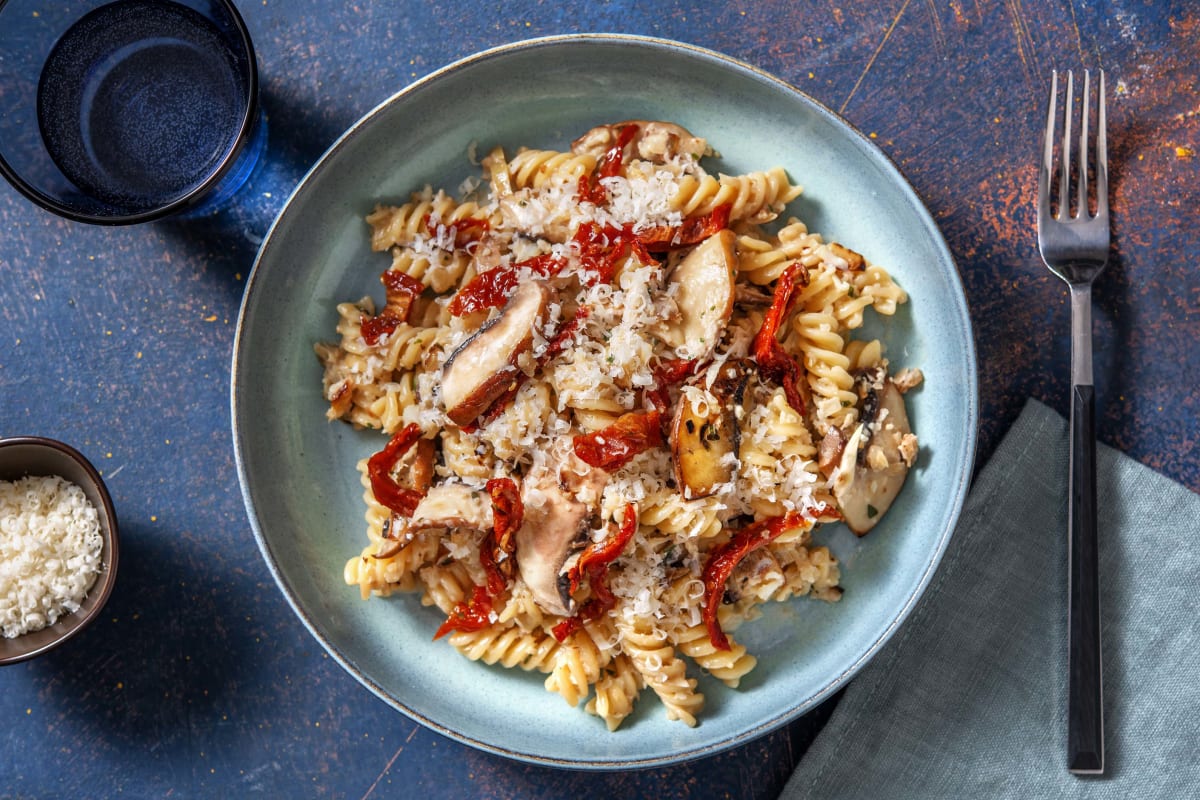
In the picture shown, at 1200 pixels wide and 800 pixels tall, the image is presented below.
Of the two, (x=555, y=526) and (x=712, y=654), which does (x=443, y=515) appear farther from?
(x=712, y=654)

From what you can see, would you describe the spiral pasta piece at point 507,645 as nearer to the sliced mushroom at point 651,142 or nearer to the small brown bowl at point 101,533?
the small brown bowl at point 101,533

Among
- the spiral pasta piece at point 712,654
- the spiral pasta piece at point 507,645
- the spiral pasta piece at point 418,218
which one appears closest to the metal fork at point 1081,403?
the spiral pasta piece at point 712,654

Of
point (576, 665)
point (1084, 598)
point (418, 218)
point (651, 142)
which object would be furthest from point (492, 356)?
point (1084, 598)

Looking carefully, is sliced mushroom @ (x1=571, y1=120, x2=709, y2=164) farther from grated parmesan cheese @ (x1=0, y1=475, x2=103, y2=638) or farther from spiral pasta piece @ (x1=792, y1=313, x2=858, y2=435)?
grated parmesan cheese @ (x1=0, y1=475, x2=103, y2=638)

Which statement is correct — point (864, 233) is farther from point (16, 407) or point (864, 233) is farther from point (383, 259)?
point (16, 407)

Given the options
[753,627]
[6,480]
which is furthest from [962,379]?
[6,480]

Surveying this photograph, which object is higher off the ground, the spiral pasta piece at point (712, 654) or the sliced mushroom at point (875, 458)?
the sliced mushroom at point (875, 458)

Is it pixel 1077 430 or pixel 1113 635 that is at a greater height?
pixel 1077 430
